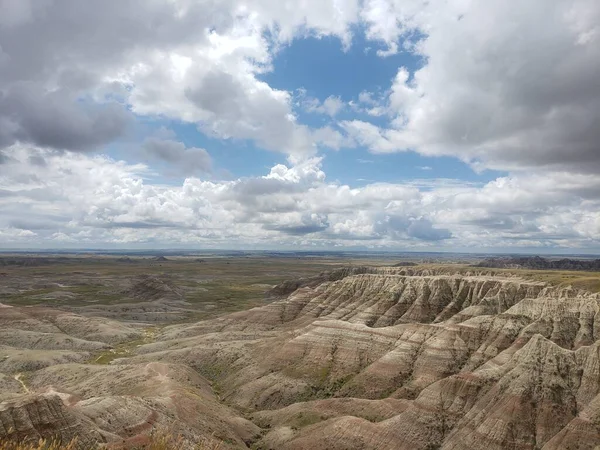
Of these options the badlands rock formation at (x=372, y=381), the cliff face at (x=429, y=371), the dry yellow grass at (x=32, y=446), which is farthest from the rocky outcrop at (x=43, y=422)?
the cliff face at (x=429, y=371)

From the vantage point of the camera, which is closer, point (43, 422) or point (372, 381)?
point (43, 422)

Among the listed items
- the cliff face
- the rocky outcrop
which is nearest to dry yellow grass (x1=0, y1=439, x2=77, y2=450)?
the rocky outcrop

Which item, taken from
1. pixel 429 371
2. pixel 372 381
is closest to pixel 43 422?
pixel 372 381

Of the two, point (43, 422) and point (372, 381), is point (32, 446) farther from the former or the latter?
point (372, 381)

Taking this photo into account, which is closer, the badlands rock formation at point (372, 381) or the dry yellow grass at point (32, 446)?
the dry yellow grass at point (32, 446)

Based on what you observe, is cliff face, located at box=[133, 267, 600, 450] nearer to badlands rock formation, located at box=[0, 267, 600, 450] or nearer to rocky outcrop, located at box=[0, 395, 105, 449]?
badlands rock formation, located at box=[0, 267, 600, 450]

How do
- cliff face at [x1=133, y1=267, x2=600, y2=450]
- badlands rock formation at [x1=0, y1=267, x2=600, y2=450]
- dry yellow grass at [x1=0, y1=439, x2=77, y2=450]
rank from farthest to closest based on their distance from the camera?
cliff face at [x1=133, y1=267, x2=600, y2=450], badlands rock formation at [x1=0, y1=267, x2=600, y2=450], dry yellow grass at [x1=0, y1=439, x2=77, y2=450]

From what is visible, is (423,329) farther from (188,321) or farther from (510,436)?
(188,321)

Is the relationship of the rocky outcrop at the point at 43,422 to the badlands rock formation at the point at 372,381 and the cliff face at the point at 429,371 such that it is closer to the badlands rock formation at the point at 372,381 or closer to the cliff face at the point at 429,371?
the badlands rock formation at the point at 372,381

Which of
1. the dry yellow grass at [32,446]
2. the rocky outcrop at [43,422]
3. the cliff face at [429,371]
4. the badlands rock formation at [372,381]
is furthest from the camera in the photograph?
the cliff face at [429,371]

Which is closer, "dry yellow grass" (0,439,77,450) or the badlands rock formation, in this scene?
"dry yellow grass" (0,439,77,450)
